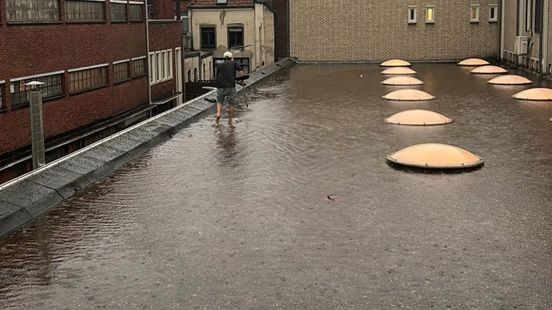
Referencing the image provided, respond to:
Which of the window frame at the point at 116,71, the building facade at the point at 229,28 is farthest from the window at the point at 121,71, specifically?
the building facade at the point at 229,28

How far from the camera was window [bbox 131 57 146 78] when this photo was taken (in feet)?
115

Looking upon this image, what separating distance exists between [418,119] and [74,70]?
588 inches

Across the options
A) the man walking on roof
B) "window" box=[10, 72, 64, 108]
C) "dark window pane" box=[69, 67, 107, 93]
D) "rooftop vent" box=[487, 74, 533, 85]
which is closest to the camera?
the man walking on roof

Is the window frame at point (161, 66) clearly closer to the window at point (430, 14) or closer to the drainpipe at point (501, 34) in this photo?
the window at point (430, 14)

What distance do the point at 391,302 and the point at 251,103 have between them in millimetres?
15834

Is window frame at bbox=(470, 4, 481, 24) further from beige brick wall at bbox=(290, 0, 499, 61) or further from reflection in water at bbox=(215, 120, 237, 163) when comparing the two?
reflection in water at bbox=(215, 120, 237, 163)

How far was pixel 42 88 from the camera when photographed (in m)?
24.9

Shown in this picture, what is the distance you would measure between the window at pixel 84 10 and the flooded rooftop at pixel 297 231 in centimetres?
1373

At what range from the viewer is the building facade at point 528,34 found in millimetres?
29219

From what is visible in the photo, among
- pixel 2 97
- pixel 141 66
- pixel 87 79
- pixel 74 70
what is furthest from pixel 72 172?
pixel 141 66

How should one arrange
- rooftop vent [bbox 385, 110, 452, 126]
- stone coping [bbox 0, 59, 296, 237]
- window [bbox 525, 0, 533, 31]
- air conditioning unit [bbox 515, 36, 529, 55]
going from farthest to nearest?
window [bbox 525, 0, 533, 31] → air conditioning unit [bbox 515, 36, 529, 55] → rooftop vent [bbox 385, 110, 452, 126] → stone coping [bbox 0, 59, 296, 237]

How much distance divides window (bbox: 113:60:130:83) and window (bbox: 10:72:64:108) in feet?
19.3

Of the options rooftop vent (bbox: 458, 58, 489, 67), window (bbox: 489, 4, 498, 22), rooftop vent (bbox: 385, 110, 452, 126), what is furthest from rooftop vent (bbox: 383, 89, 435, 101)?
window (bbox: 489, 4, 498, 22)

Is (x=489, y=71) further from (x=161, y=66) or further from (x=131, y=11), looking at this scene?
(x=161, y=66)
